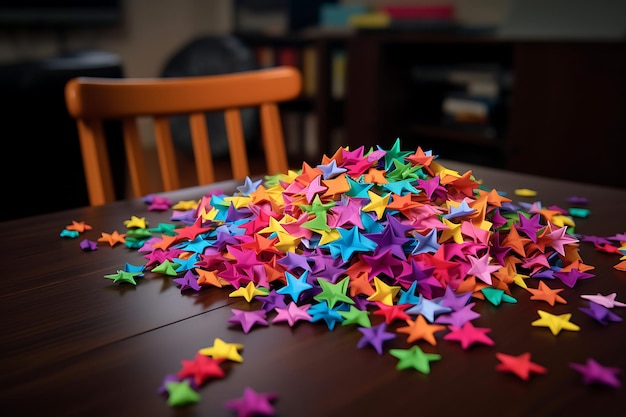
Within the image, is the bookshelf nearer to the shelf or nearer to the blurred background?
the blurred background

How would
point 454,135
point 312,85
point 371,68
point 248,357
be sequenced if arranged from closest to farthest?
point 248,357, point 454,135, point 371,68, point 312,85

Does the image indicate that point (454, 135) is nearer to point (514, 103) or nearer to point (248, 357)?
point (514, 103)

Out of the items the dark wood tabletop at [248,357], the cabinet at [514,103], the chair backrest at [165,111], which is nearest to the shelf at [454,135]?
the cabinet at [514,103]

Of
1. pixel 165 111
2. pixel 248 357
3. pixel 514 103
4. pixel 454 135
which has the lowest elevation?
pixel 454 135

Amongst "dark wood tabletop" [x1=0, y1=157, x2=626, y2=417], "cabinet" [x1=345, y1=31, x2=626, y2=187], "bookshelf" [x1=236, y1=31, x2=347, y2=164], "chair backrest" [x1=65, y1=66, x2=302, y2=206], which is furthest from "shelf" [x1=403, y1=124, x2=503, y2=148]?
"dark wood tabletop" [x1=0, y1=157, x2=626, y2=417]

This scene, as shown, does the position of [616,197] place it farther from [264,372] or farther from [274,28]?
[274,28]

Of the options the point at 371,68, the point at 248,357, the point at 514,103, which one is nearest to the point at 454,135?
the point at 514,103
